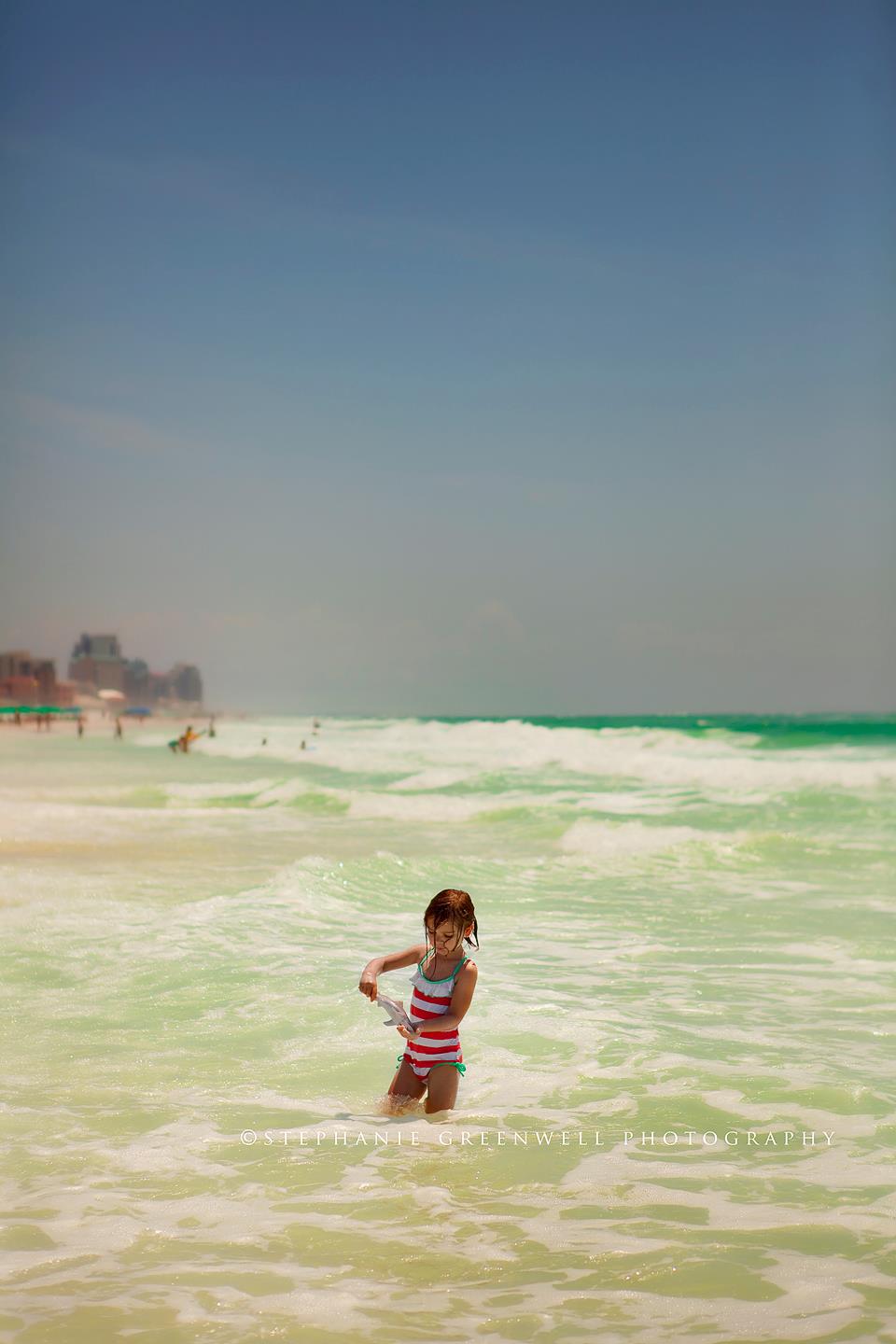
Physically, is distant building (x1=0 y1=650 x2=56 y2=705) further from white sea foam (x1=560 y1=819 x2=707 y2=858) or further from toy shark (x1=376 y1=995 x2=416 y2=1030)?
toy shark (x1=376 y1=995 x2=416 y2=1030)

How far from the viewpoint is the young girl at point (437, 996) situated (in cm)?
441

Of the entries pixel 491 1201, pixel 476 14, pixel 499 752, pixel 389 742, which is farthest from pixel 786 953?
pixel 389 742

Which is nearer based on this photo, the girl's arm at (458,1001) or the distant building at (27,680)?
the girl's arm at (458,1001)

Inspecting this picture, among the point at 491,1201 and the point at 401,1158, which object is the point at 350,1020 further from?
the point at 491,1201

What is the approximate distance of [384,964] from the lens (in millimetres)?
4605

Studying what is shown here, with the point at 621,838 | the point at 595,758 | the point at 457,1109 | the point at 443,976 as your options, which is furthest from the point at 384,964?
the point at 595,758

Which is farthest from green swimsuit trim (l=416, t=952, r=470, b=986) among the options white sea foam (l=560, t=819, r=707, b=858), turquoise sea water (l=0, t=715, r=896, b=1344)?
white sea foam (l=560, t=819, r=707, b=858)

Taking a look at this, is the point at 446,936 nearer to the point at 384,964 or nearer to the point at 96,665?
the point at 384,964

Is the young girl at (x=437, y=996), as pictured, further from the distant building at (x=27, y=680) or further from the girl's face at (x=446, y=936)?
the distant building at (x=27, y=680)

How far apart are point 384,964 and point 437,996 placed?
0.26m

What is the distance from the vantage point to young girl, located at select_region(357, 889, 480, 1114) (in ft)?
14.5

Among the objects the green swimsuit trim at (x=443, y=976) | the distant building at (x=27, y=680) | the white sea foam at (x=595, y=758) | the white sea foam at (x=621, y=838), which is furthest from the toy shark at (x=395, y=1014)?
the distant building at (x=27, y=680)

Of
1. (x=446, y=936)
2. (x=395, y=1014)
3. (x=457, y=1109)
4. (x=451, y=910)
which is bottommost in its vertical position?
(x=457, y=1109)

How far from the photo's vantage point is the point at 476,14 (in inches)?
594
